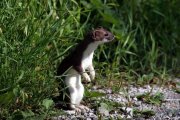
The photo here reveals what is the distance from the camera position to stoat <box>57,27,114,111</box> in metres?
5.18

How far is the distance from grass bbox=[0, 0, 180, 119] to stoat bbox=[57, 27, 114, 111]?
0.11 meters

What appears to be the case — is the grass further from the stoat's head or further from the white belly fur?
the stoat's head

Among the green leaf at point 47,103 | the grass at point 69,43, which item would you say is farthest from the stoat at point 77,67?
the green leaf at point 47,103

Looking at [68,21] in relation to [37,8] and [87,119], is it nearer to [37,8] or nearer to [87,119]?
[37,8]

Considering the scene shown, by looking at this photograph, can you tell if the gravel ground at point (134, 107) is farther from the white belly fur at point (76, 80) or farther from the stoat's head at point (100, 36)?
the stoat's head at point (100, 36)

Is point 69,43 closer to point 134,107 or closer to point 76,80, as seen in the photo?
point 76,80

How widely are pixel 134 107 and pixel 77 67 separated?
2.52 ft

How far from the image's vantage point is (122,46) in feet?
22.2

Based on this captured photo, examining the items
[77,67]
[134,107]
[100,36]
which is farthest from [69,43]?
[134,107]

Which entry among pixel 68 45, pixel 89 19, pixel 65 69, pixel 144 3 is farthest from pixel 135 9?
pixel 65 69

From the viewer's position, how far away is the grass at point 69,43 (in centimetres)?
493

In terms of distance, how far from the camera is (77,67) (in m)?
5.15

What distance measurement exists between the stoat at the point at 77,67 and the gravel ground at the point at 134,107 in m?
0.13

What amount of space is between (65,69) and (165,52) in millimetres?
2439
